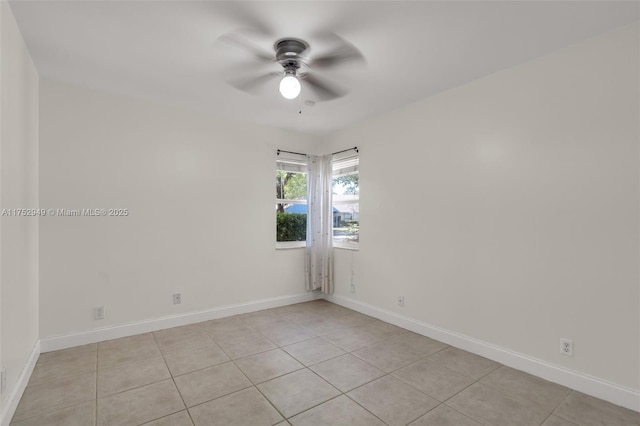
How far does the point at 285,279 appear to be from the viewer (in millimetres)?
4488

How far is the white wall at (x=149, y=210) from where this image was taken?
2.96 meters

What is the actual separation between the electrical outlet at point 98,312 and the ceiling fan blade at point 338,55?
310 centimetres

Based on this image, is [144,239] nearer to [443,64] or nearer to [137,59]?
[137,59]

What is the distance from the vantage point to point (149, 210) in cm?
343

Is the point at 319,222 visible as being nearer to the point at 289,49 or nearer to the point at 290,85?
the point at 290,85

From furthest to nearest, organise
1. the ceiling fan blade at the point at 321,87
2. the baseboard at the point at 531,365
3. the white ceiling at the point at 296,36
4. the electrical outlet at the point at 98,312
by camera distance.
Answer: the electrical outlet at the point at 98,312
the ceiling fan blade at the point at 321,87
the baseboard at the point at 531,365
the white ceiling at the point at 296,36

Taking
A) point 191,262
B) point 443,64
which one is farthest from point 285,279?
point 443,64

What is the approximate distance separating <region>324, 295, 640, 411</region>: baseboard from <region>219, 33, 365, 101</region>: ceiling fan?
2584mm

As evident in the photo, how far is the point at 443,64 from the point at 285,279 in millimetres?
3297

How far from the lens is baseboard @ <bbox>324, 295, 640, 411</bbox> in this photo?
207cm

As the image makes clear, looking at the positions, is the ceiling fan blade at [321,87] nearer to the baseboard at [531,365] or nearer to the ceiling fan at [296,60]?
the ceiling fan at [296,60]

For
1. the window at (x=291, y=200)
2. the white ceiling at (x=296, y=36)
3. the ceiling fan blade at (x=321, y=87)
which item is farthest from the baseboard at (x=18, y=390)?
the ceiling fan blade at (x=321, y=87)

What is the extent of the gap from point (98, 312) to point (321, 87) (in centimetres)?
309

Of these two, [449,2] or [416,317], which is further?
[416,317]
